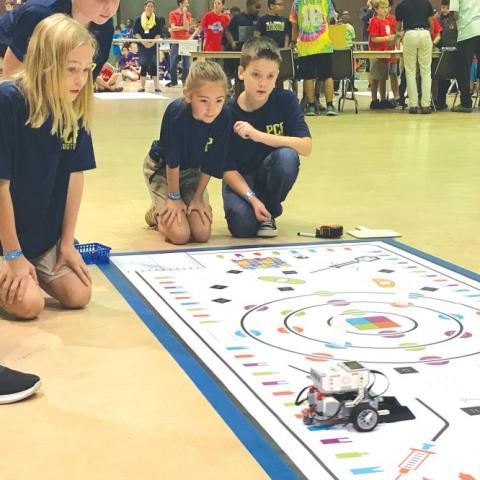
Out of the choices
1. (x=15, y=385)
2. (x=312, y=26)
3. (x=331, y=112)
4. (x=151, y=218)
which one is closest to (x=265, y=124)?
(x=151, y=218)

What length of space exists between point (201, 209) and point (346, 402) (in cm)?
203

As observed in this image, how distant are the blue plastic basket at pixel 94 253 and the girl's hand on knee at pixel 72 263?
51 centimetres

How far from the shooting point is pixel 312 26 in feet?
32.1

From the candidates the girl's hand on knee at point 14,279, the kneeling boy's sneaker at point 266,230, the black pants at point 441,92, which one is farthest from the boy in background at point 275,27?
the girl's hand on knee at point 14,279

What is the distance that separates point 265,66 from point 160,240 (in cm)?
90

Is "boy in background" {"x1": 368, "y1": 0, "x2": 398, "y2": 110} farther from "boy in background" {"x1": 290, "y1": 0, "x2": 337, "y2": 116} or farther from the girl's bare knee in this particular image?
the girl's bare knee

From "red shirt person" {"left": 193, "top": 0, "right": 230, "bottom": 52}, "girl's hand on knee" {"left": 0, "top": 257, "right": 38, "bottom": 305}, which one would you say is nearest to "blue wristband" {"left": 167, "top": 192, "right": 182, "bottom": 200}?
"girl's hand on knee" {"left": 0, "top": 257, "right": 38, "bottom": 305}

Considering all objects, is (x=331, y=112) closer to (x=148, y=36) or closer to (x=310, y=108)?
(x=310, y=108)

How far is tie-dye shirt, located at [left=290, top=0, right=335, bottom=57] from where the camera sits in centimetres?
970

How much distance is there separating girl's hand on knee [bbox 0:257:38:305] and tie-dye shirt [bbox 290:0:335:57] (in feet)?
24.5

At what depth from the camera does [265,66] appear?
12.7 ft

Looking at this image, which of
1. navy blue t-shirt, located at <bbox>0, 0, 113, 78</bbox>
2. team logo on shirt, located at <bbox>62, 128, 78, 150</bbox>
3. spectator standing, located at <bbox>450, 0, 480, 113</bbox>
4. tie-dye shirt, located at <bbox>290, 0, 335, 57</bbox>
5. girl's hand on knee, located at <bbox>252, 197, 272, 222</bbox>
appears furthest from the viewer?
spectator standing, located at <bbox>450, 0, 480, 113</bbox>

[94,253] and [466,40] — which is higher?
[466,40]

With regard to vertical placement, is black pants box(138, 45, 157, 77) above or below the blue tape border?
above
